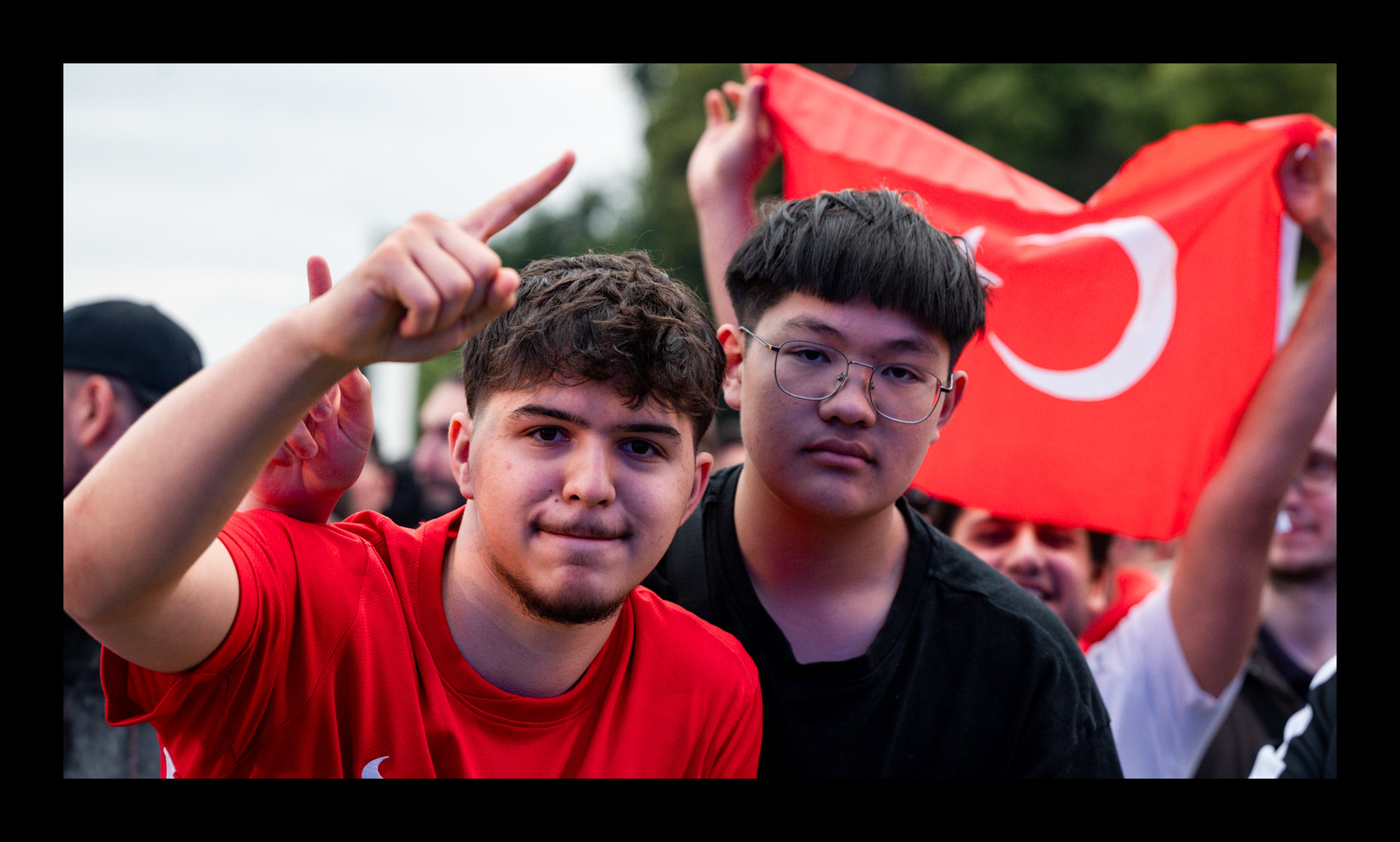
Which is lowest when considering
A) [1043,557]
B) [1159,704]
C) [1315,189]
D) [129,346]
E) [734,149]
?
[1159,704]

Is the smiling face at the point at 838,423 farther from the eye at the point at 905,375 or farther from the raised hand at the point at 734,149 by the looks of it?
the raised hand at the point at 734,149

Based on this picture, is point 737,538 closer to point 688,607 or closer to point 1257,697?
point 688,607

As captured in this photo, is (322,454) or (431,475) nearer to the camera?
(322,454)

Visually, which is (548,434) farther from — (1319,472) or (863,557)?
(1319,472)

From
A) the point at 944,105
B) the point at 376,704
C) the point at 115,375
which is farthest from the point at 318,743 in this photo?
the point at 944,105

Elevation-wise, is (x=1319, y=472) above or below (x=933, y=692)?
above

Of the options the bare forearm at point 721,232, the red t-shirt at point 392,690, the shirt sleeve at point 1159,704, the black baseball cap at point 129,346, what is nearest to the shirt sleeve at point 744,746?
the red t-shirt at point 392,690

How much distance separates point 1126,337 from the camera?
345 centimetres

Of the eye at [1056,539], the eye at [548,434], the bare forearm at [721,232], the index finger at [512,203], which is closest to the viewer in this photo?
the index finger at [512,203]

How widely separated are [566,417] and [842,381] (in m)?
0.68

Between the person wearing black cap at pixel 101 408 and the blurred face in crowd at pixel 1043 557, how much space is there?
2.71 metres

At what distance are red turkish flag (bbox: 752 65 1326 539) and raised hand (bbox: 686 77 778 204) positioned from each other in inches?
17.1

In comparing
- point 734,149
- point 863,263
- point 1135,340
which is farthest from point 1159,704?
point 734,149

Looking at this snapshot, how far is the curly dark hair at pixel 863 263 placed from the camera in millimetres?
2277
